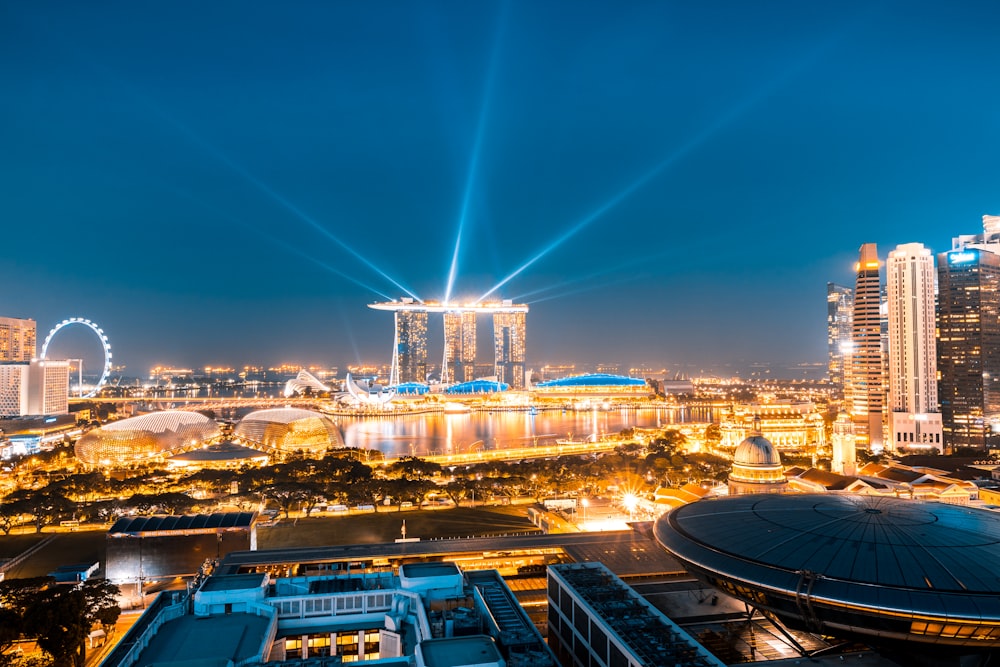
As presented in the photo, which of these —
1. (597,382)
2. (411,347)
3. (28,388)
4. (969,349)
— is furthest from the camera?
(411,347)

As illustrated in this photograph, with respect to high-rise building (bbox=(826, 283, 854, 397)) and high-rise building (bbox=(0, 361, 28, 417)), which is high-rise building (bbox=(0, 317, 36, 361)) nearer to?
high-rise building (bbox=(0, 361, 28, 417))

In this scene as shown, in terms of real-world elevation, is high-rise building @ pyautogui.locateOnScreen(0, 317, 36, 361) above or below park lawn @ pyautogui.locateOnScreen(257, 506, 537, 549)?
above

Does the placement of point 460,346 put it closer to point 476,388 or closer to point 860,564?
point 476,388

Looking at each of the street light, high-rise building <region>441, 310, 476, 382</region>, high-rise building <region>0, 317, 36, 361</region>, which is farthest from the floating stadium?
high-rise building <region>441, 310, 476, 382</region>

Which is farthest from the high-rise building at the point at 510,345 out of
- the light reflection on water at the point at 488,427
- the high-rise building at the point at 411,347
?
the light reflection on water at the point at 488,427

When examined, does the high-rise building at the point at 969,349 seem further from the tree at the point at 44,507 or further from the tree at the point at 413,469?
the tree at the point at 44,507

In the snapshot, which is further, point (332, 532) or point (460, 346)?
point (460, 346)

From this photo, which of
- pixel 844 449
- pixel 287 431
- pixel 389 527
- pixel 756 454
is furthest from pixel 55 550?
pixel 844 449
